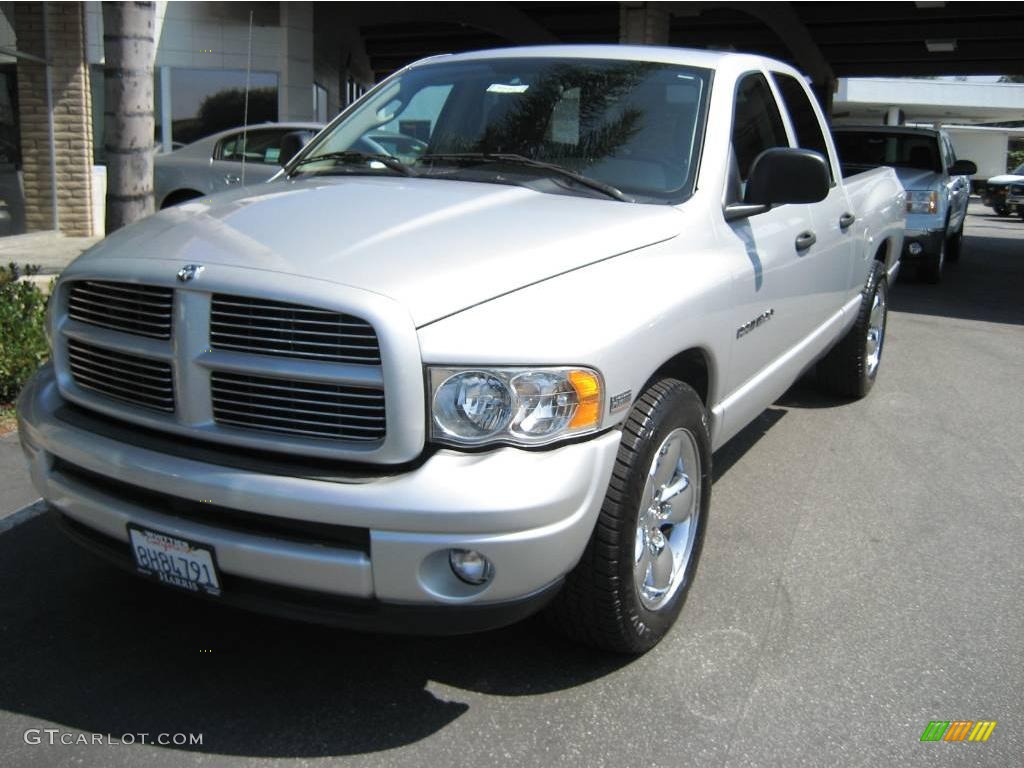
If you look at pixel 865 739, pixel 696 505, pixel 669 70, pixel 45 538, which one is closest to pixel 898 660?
pixel 865 739

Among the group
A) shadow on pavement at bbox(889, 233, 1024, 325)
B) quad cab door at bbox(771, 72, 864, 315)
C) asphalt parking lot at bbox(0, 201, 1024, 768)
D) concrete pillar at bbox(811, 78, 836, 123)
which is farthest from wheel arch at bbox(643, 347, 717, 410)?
concrete pillar at bbox(811, 78, 836, 123)

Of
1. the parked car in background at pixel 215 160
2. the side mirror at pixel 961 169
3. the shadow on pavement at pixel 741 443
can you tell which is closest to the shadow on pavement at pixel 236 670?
the shadow on pavement at pixel 741 443

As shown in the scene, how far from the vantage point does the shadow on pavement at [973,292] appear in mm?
10391

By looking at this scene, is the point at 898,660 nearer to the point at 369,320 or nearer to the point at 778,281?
the point at 778,281

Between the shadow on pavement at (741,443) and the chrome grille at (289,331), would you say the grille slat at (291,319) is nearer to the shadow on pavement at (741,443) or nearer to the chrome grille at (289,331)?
the chrome grille at (289,331)

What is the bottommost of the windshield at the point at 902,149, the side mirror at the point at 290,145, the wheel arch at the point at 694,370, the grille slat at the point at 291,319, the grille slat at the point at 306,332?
the wheel arch at the point at 694,370

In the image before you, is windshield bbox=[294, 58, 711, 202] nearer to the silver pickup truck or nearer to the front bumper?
the silver pickup truck

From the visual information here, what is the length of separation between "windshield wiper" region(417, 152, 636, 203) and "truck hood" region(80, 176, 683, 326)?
116 mm

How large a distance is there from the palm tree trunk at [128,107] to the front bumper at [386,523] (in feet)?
13.3

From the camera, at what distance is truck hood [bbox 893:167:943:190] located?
11570mm

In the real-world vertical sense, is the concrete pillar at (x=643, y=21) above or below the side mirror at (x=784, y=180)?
above

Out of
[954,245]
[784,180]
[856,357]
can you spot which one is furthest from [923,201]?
[784,180]

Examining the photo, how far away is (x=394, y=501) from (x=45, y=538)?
89.5 inches

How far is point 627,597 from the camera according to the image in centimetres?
298
